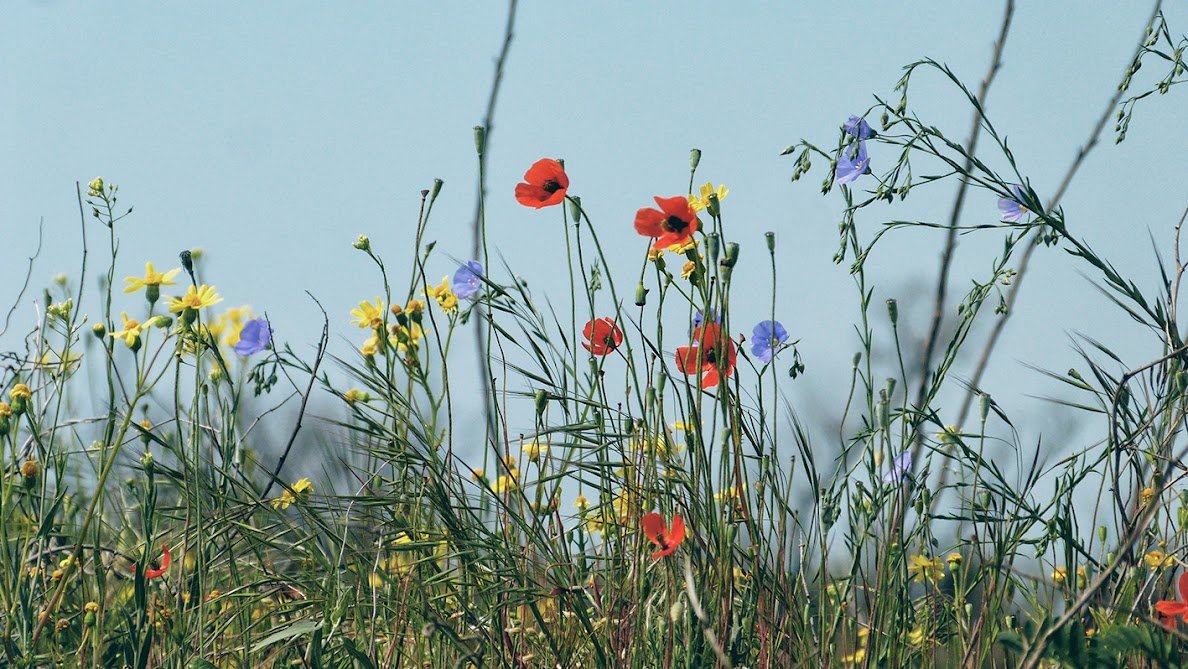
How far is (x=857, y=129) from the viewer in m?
1.96

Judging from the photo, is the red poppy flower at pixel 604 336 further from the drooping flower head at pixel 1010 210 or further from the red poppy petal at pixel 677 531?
the drooping flower head at pixel 1010 210

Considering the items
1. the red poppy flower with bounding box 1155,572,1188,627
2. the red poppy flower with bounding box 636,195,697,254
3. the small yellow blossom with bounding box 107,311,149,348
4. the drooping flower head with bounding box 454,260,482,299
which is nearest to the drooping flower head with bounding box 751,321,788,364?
the red poppy flower with bounding box 636,195,697,254

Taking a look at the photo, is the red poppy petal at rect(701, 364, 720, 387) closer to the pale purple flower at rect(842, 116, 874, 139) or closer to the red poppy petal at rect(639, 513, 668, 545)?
the red poppy petal at rect(639, 513, 668, 545)

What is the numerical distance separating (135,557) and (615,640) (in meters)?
0.86

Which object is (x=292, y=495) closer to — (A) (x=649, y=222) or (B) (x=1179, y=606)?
(A) (x=649, y=222)

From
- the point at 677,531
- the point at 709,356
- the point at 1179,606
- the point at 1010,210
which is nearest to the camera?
the point at 677,531

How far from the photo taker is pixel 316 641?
1.51 m

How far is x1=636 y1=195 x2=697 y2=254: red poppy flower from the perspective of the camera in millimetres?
1650

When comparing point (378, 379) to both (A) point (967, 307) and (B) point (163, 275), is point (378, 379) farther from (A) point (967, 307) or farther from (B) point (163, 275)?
(A) point (967, 307)

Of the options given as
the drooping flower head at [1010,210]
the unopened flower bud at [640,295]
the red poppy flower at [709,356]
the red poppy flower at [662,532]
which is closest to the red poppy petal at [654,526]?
the red poppy flower at [662,532]

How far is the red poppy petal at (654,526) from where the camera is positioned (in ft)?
5.03

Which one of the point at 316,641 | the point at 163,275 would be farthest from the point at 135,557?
the point at 316,641

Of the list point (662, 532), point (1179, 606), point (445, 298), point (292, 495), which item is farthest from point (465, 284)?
point (1179, 606)

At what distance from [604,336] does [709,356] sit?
163 millimetres
